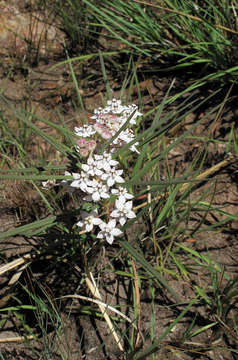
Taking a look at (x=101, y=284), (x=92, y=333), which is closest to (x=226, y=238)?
(x=101, y=284)

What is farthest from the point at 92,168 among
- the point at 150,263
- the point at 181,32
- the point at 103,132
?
the point at 181,32

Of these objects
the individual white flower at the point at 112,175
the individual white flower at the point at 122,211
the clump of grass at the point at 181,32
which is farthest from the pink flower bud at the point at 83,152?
the clump of grass at the point at 181,32

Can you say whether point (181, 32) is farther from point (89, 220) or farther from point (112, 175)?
point (89, 220)

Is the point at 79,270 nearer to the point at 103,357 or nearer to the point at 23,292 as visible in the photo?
the point at 23,292

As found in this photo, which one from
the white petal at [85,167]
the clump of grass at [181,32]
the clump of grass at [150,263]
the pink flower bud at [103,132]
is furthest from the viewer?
the clump of grass at [181,32]

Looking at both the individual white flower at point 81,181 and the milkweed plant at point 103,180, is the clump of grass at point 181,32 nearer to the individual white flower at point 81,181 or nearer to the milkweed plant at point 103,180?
the milkweed plant at point 103,180

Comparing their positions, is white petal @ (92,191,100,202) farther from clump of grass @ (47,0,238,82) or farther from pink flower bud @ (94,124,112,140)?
clump of grass @ (47,0,238,82)

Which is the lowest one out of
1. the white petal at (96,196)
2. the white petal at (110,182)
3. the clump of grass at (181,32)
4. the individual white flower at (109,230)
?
the individual white flower at (109,230)
